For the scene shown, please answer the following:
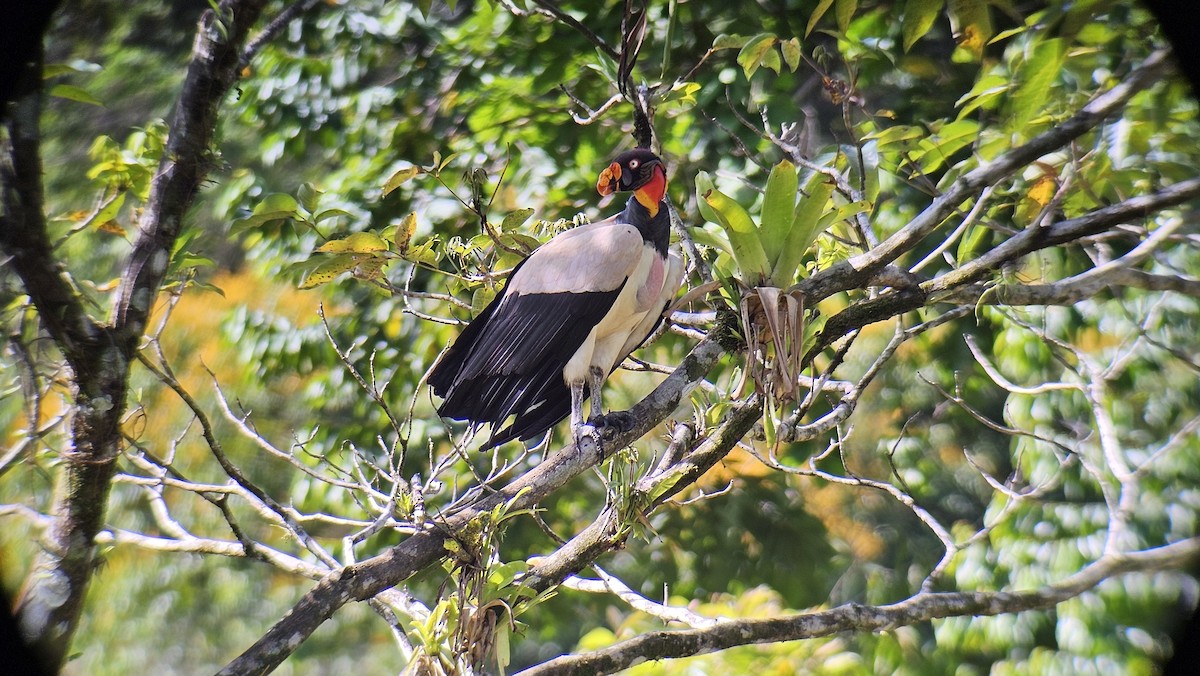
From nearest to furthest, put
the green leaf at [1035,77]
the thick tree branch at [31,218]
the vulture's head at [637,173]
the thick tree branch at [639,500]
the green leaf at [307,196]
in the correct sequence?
1. the thick tree branch at [31,218]
2. the green leaf at [1035,77]
3. the thick tree branch at [639,500]
4. the green leaf at [307,196]
5. the vulture's head at [637,173]

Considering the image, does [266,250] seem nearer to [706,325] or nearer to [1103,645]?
[706,325]

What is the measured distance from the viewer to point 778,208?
183 centimetres

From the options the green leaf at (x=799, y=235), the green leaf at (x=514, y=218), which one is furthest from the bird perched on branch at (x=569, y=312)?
the green leaf at (x=799, y=235)

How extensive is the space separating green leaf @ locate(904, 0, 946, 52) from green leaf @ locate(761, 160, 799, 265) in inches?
13.4

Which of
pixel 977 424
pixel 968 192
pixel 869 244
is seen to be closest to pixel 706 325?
pixel 869 244

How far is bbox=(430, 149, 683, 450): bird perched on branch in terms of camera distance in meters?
2.29

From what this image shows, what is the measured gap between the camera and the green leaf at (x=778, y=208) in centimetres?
181

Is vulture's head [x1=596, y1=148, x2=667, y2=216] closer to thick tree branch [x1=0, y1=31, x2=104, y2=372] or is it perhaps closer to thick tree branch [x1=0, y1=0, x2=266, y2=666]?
thick tree branch [x1=0, y1=0, x2=266, y2=666]

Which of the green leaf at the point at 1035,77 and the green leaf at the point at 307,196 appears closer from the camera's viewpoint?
the green leaf at the point at 1035,77

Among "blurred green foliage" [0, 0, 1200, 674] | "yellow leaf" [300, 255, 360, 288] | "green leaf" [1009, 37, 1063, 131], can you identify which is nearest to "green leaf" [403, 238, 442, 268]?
"blurred green foliage" [0, 0, 1200, 674]

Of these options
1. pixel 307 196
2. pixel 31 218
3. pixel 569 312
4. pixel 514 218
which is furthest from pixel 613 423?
pixel 31 218

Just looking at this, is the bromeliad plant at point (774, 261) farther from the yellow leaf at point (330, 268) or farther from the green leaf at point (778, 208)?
the yellow leaf at point (330, 268)

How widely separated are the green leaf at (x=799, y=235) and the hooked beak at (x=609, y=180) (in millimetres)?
657

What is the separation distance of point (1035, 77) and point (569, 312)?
120 cm
